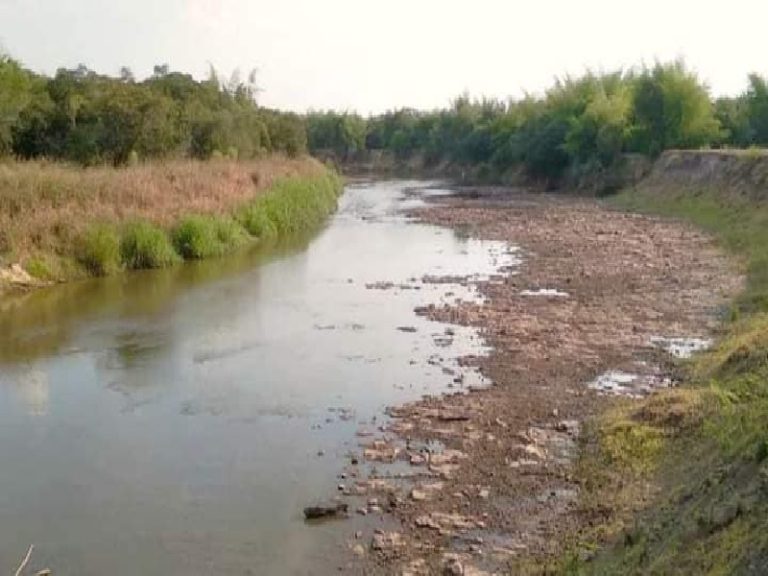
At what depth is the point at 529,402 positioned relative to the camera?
1234 cm

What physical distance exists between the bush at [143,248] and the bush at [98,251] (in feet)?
1.83

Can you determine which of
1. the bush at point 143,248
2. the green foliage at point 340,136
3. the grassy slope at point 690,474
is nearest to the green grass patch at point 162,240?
the bush at point 143,248

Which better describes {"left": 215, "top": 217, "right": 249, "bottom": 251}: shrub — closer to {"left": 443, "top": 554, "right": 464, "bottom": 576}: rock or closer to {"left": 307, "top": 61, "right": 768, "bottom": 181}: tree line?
{"left": 443, "top": 554, "right": 464, "bottom": 576}: rock

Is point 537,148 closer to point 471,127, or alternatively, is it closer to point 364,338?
point 471,127

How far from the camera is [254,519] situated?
29.4ft

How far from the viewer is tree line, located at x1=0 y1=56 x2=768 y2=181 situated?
34.9 meters

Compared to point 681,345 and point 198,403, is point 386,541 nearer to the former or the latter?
point 198,403

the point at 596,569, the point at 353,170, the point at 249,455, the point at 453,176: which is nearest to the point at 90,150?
the point at 249,455

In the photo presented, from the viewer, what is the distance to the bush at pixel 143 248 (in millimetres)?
24578

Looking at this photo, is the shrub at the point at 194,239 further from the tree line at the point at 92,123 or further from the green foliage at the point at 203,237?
the tree line at the point at 92,123

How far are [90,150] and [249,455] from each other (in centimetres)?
2675

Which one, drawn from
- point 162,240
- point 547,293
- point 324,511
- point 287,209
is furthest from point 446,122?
point 324,511

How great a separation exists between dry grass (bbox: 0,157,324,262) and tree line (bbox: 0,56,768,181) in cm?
440

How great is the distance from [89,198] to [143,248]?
6.95ft
